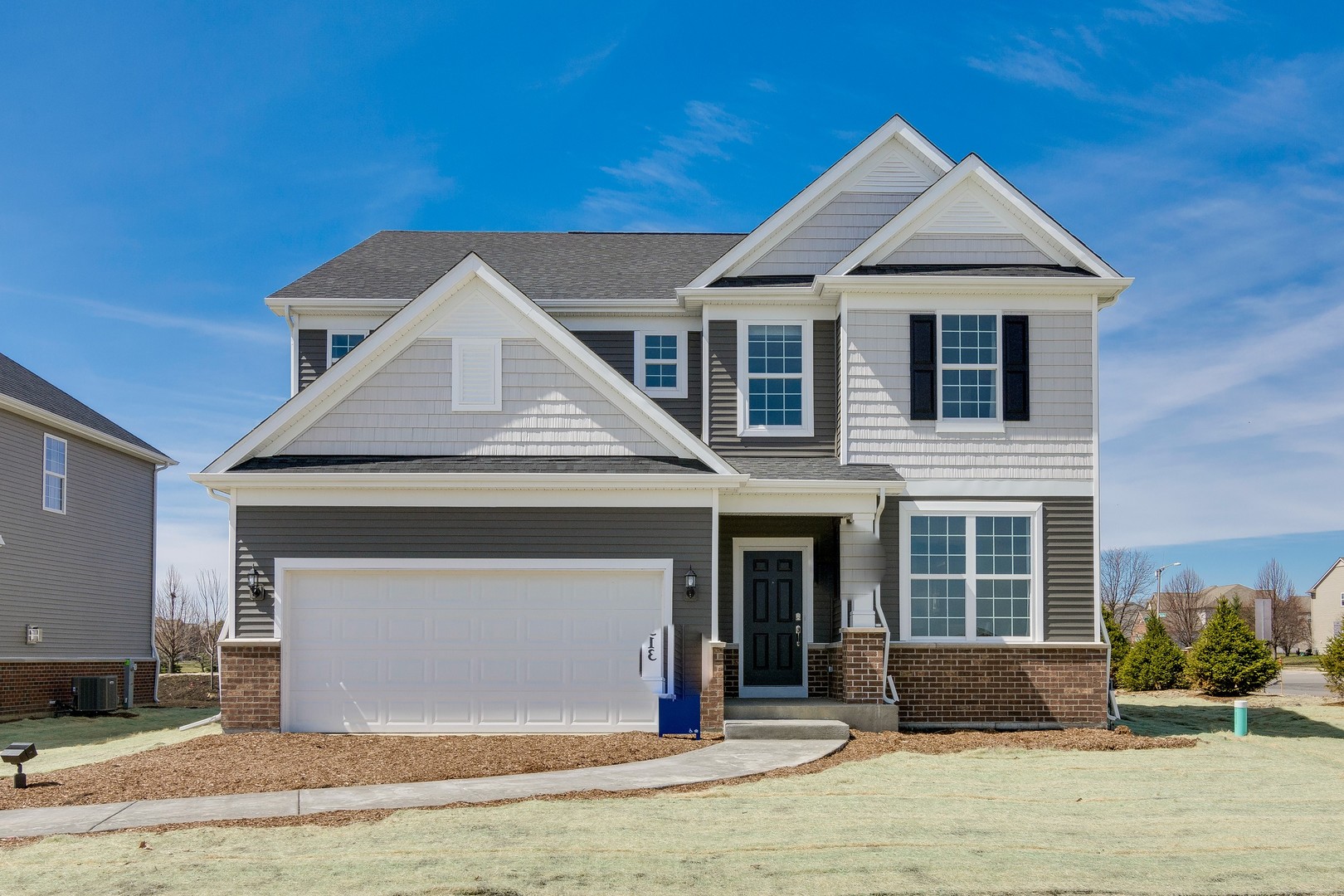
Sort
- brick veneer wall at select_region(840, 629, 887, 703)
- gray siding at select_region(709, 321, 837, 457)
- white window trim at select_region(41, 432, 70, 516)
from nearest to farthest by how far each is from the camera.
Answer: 1. brick veneer wall at select_region(840, 629, 887, 703)
2. gray siding at select_region(709, 321, 837, 457)
3. white window trim at select_region(41, 432, 70, 516)

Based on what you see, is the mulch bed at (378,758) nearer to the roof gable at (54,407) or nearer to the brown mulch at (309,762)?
the brown mulch at (309,762)

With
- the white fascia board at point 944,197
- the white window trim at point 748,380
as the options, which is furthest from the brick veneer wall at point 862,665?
the white fascia board at point 944,197

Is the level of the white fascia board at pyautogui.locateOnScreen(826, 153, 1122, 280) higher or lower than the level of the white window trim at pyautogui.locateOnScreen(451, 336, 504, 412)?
higher

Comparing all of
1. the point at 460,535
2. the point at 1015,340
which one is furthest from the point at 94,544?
the point at 1015,340

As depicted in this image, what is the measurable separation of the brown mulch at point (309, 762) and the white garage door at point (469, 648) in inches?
16.7

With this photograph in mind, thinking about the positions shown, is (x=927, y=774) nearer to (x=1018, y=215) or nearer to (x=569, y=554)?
(x=569, y=554)

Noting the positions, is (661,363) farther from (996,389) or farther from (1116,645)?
(1116,645)

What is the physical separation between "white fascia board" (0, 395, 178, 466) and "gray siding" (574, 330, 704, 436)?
34.5 ft

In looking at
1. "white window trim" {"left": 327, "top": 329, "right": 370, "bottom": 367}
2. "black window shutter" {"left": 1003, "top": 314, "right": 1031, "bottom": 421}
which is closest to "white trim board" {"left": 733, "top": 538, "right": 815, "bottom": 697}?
"black window shutter" {"left": 1003, "top": 314, "right": 1031, "bottom": 421}

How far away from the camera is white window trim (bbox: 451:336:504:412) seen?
15242 millimetres

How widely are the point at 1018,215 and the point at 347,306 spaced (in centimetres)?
1022

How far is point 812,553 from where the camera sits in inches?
671

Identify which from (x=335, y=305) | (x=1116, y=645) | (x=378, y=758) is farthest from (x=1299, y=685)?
(x=378, y=758)

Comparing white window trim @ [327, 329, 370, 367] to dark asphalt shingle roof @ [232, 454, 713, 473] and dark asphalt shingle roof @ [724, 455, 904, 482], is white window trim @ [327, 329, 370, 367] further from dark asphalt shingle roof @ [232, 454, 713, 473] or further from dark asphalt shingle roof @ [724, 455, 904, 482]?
dark asphalt shingle roof @ [724, 455, 904, 482]
